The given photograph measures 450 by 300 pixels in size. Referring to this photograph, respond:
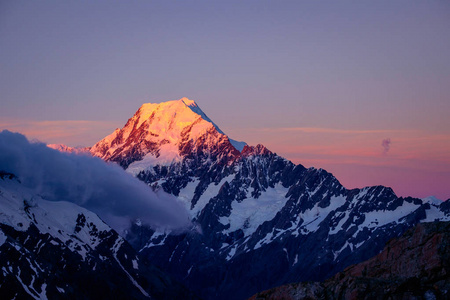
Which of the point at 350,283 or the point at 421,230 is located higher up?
the point at 421,230

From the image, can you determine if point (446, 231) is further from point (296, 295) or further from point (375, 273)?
point (296, 295)

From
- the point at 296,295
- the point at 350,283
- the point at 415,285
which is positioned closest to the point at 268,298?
the point at 296,295

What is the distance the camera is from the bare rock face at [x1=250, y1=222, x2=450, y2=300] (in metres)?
91.5

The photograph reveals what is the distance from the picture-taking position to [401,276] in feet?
315

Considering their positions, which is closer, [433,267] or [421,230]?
[433,267]

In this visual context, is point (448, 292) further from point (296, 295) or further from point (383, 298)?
point (296, 295)

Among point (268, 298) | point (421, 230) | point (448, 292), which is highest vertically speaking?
point (421, 230)

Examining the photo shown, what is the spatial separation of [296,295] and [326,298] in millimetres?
3632

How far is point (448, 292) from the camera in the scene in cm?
8856

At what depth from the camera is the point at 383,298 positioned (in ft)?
301

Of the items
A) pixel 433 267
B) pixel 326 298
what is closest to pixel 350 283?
pixel 326 298

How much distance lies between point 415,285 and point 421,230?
10371 millimetres

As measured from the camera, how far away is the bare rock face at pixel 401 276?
9150 centimetres

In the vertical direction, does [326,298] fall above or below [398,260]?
below
